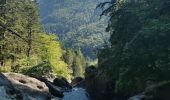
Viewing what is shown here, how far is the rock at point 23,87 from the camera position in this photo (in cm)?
2927

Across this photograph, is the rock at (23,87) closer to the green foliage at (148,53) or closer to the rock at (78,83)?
the green foliage at (148,53)

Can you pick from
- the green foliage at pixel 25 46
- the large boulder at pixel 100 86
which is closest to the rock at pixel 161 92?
the large boulder at pixel 100 86

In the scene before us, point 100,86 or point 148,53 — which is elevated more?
point 148,53

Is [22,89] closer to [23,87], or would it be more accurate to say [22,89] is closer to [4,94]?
[23,87]

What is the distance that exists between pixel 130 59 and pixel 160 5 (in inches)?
177

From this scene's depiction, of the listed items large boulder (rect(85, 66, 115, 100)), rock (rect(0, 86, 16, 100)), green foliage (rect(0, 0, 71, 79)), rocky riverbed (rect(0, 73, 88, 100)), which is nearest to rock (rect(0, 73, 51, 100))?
rocky riverbed (rect(0, 73, 88, 100))

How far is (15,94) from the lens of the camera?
29.2m

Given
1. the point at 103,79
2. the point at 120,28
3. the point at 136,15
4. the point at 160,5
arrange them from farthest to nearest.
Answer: the point at 103,79 < the point at 120,28 < the point at 136,15 < the point at 160,5

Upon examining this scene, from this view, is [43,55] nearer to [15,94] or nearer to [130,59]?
[15,94]

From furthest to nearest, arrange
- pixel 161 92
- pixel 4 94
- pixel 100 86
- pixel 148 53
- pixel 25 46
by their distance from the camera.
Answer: pixel 25 46, pixel 100 86, pixel 4 94, pixel 148 53, pixel 161 92

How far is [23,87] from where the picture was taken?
33219mm

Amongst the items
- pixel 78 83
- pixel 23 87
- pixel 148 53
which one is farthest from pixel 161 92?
pixel 78 83

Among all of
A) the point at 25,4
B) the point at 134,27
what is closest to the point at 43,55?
the point at 25,4

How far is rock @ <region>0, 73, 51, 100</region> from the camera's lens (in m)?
29.3
